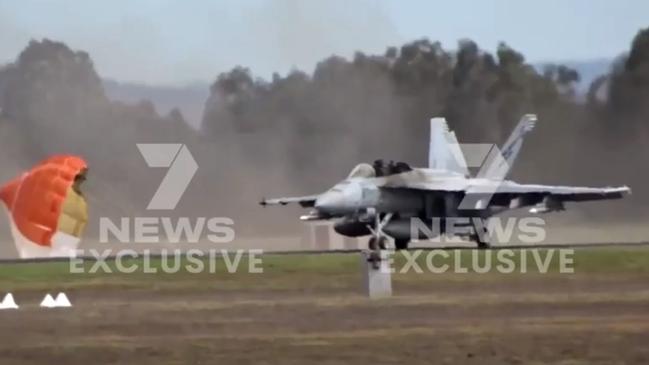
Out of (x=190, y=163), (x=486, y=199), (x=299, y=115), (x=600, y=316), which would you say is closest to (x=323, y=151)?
(x=299, y=115)

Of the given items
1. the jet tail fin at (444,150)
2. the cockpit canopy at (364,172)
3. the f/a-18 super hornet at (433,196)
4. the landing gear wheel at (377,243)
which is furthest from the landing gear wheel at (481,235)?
the landing gear wheel at (377,243)

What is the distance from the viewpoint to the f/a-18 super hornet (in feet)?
157

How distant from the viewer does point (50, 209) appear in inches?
1650

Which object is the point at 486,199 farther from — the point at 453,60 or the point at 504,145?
the point at 453,60

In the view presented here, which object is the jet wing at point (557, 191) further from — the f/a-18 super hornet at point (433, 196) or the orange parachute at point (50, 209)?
the orange parachute at point (50, 209)

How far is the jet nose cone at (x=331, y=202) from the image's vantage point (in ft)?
152

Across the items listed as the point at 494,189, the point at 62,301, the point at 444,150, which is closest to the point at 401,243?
the point at 494,189

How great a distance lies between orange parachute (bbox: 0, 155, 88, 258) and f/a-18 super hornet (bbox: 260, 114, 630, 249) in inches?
289

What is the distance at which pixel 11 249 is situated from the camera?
50.0m

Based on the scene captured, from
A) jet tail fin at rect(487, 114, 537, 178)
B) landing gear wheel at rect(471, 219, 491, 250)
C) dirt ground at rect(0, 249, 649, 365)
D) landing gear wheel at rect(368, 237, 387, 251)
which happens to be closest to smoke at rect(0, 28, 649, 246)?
jet tail fin at rect(487, 114, 537, 178)

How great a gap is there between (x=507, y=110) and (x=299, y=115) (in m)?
7.82

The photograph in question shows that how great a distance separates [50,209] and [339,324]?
20687 millimetres

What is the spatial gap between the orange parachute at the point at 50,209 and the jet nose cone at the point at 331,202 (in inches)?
273

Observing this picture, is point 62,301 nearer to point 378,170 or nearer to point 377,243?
point 377,243
